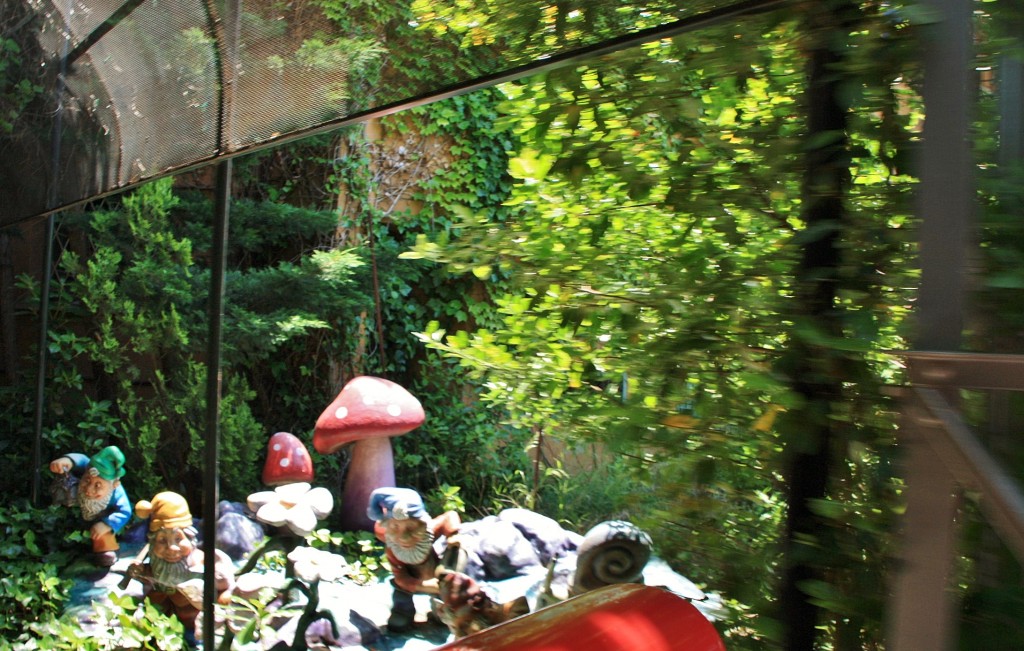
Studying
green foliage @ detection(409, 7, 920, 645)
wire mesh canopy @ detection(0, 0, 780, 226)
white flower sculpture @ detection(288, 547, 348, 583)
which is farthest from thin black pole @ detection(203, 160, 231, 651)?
white flower sculpture @ detection(288, 547, 348, 583)

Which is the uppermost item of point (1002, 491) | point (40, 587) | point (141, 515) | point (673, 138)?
point (673, 138)

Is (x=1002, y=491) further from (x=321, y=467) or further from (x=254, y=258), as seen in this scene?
(x=254, y=258)

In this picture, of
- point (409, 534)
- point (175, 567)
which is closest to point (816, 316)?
point (409, 534)

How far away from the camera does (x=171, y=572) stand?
13.9 feet

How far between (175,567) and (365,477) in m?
2.05

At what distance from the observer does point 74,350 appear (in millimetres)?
5977

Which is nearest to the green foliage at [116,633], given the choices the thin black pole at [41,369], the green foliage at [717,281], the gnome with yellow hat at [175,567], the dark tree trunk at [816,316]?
the gnome with yellow hat at [175,567]

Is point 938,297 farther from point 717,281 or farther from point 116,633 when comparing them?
point 116,633

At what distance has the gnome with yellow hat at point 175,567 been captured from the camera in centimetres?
421

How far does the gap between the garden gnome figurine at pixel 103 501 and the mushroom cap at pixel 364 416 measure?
3.96 ft

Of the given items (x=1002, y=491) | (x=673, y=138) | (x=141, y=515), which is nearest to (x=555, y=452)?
(x=141, y=515)

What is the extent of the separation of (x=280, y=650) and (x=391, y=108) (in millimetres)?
2135

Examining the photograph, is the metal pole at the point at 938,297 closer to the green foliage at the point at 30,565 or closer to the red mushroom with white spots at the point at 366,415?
the green foliage at the point at 30,565

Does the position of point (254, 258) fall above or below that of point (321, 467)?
above
